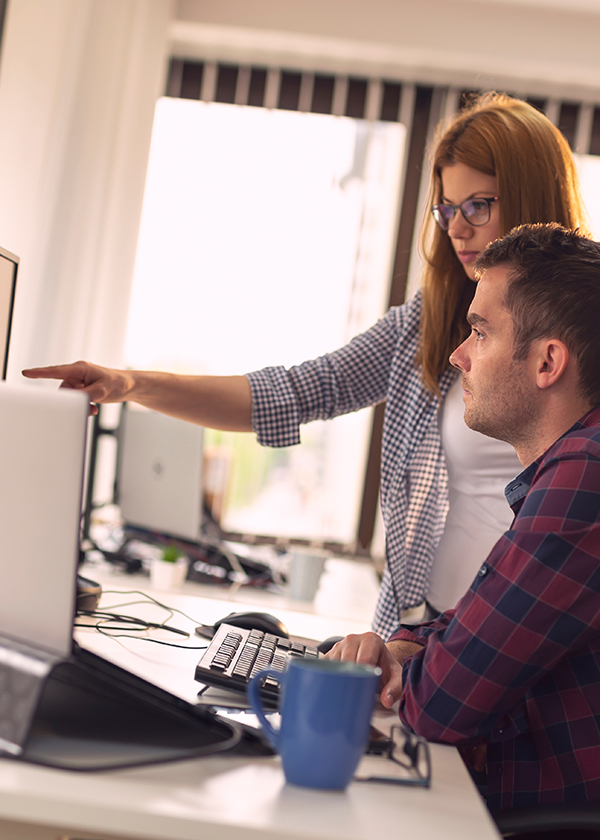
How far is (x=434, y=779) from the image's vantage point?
2.59 feet

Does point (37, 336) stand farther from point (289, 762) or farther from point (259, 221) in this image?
point (289, 762)

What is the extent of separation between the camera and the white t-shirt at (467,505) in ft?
5.03

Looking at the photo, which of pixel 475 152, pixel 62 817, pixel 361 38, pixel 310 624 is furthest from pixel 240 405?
pixel 361 38

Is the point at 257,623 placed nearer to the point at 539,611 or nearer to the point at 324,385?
the point at 539,611

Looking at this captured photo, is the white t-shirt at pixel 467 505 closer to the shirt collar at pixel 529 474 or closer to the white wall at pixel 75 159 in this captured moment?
the shirt collar at pixel 529 474

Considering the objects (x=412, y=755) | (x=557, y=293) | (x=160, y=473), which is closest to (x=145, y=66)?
(x=160, y=473)

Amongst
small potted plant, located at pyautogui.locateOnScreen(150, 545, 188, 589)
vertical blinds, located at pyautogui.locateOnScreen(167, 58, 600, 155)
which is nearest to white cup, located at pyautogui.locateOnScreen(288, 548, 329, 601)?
small potted plant, located at pyautogui.locateOnScreen(150, 545, 188, 589)

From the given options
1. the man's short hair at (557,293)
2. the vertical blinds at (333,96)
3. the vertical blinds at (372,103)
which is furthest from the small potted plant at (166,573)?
the vertical blinds at (333,96)

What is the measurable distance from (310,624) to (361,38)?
285cm

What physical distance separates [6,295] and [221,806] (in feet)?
2.97

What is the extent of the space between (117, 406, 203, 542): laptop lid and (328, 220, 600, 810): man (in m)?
1.27

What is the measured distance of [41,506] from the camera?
72cm

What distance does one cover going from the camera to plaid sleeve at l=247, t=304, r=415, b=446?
1.71m

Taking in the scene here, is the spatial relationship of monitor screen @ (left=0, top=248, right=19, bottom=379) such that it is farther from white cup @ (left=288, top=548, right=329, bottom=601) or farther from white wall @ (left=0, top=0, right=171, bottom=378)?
white wall @ (left=0, top=0, right=171, bottom=378)
